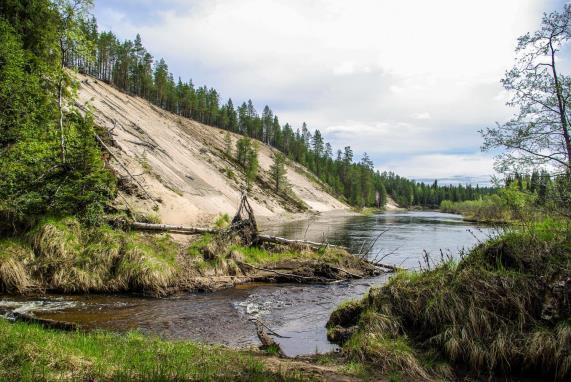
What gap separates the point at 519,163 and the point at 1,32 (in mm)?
21593

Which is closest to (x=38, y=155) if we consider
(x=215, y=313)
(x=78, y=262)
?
(x=78, y=262)

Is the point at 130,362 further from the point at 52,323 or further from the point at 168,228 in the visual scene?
the point at 168,228

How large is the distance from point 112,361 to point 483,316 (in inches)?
305

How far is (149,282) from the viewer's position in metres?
14.4

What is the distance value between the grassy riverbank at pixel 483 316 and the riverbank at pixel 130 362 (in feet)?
6.33

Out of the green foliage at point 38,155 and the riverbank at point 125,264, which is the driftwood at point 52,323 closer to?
the riverbank at point 125,264

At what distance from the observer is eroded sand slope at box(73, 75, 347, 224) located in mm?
25766

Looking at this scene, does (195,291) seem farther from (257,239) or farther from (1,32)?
(1,32)

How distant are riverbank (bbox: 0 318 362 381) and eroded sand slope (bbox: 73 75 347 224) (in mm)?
12919

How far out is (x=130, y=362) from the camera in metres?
6.31

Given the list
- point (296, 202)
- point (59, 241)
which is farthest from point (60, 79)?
point (296, 202)

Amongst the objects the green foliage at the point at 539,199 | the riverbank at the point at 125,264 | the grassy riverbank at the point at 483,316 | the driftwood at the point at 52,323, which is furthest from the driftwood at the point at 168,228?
the green foliage at the point at 539,199

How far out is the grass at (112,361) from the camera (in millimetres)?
5395

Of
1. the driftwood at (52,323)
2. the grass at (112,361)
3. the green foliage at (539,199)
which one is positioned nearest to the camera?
the grass at (112,361)
